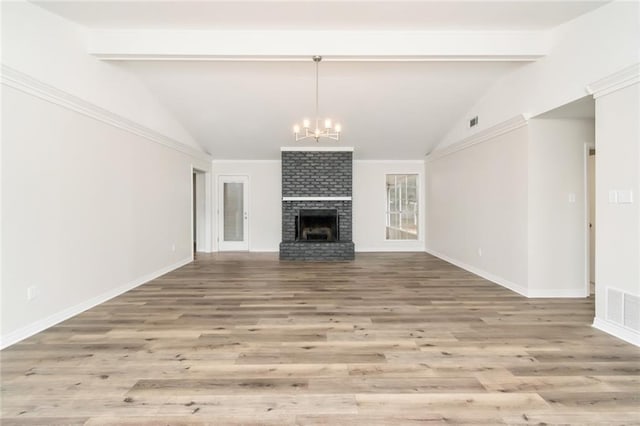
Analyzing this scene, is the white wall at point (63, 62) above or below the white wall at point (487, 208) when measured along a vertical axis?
above

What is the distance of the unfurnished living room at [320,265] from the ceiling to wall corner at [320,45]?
0.10 ft

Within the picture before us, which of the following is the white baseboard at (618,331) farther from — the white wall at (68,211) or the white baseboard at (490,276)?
the white wall at (68,211)

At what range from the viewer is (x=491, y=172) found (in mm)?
4918

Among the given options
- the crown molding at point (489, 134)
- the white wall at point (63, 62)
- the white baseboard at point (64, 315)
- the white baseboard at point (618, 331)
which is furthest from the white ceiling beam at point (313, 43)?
the white baseboard at point (618, 331)

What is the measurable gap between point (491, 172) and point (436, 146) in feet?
7.82

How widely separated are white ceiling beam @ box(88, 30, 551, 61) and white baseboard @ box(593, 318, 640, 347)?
3.01 meters

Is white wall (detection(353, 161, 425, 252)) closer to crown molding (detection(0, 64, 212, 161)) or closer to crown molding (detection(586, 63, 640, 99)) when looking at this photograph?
crown molding (detection(0, 64, 212, 161))

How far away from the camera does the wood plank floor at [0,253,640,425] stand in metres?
1.84

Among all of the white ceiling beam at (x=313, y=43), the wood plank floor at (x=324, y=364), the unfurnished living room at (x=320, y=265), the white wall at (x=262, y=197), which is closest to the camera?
the wood plank floor at (x=324, y=364)

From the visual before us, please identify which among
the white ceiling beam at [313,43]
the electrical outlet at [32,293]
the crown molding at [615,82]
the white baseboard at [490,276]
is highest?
the white ceiling beam at [313,43]

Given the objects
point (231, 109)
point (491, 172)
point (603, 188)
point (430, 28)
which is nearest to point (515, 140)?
point (491, 172)

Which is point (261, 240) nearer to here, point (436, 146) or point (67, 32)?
point (436, 146)

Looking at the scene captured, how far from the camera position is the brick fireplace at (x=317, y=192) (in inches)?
287

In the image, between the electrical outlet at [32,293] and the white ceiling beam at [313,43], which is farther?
the white ceiling beam at [313,43]
